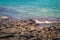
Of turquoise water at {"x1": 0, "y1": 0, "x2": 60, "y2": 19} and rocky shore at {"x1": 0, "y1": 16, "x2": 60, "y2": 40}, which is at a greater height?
rocky shore at {"x1": 0, "y1": 16, "x2": 60, "y2": 40}

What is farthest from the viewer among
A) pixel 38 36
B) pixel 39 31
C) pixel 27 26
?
pixel 27 26

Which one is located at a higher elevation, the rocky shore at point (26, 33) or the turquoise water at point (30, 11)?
the rocky shore at point (26, 33)

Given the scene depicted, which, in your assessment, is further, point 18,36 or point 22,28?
point 22,28

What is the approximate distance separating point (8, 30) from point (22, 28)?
2.75ft

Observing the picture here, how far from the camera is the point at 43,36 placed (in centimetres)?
777

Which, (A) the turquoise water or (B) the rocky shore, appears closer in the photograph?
(B) the rocky shore

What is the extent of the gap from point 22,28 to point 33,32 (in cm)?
78

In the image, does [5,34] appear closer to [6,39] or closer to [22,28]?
[6,39]

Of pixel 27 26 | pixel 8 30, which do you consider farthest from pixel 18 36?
pixel 27 26

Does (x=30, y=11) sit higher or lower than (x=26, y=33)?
lower

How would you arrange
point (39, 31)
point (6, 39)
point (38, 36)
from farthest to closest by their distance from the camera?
point (39, 31)
point (38, 36)
point (6, 39)

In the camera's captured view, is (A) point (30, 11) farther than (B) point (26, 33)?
Yes

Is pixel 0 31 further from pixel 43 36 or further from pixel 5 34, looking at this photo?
pixel 43 36

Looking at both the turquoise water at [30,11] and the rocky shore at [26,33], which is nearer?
the rocky shore at [26,33]
